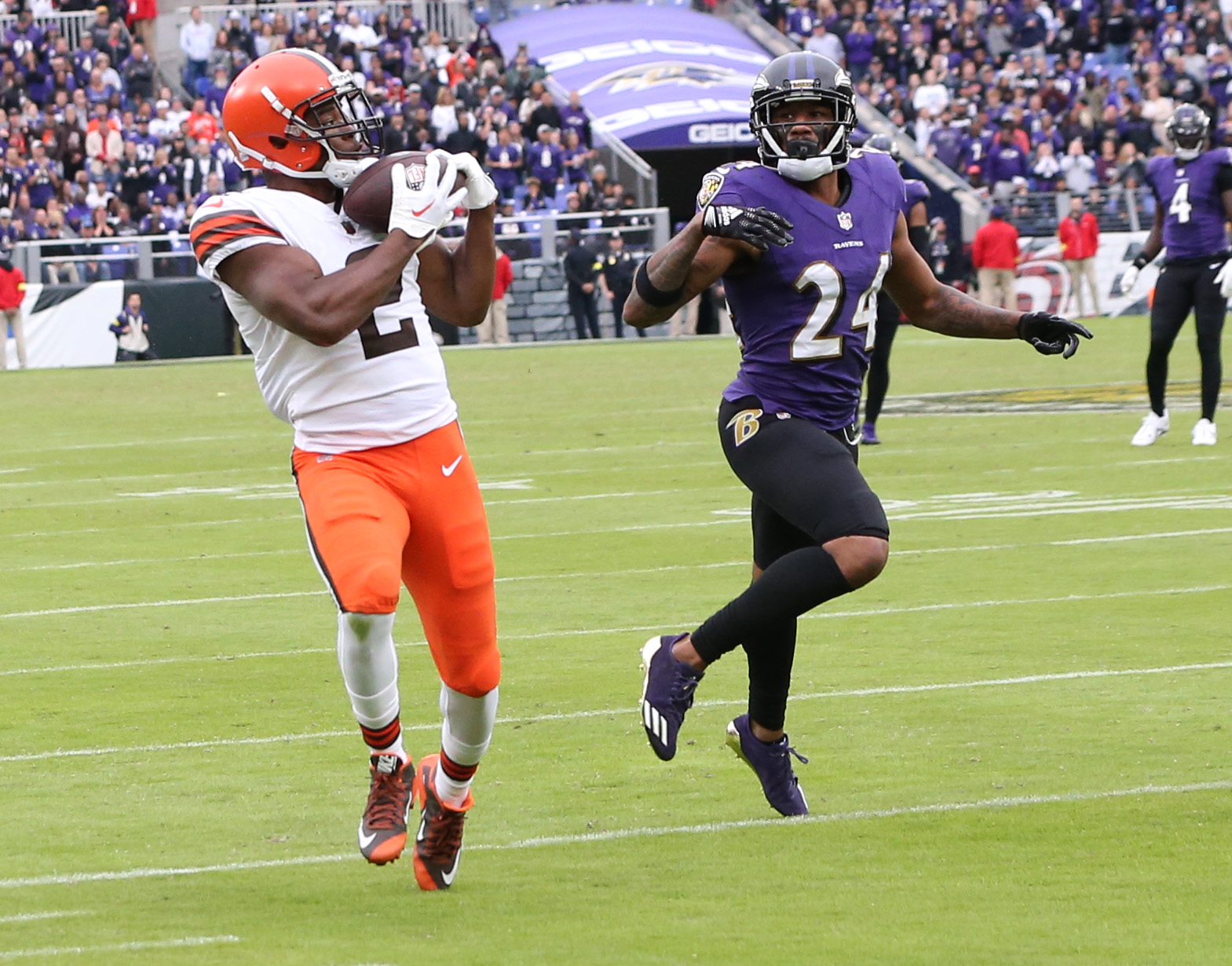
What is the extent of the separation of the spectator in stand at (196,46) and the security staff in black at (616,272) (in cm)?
734

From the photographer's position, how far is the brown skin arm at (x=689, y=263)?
488 cm

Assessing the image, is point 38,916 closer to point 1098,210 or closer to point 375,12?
point 1098,210

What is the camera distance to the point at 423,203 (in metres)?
4.31

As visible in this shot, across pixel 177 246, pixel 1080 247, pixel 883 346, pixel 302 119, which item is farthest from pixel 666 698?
pixel 1080 247

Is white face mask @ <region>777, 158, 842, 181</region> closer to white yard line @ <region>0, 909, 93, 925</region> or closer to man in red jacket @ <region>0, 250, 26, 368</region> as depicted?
white yard line @ <region>0, 909, 93, 925</region>

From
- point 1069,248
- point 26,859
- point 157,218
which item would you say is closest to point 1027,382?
point 1069,248

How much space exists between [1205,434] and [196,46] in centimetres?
2073

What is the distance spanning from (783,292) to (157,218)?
22.5m

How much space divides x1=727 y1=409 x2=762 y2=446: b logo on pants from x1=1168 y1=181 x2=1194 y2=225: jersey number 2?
7570mm

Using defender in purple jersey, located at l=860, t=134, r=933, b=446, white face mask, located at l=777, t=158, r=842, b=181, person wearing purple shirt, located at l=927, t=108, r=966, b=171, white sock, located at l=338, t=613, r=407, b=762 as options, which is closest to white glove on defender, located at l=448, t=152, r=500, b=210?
white face mask, located at l=777, t=158, r=842, b=181

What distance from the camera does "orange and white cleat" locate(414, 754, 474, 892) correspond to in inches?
175

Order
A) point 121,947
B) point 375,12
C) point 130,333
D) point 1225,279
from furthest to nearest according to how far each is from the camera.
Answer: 1. point 375,12
2. point 130,333
3. point 1225,279
4. point 121,947

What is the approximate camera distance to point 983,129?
31094 millimetres

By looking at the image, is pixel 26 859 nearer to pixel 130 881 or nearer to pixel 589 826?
pixel 130 881
